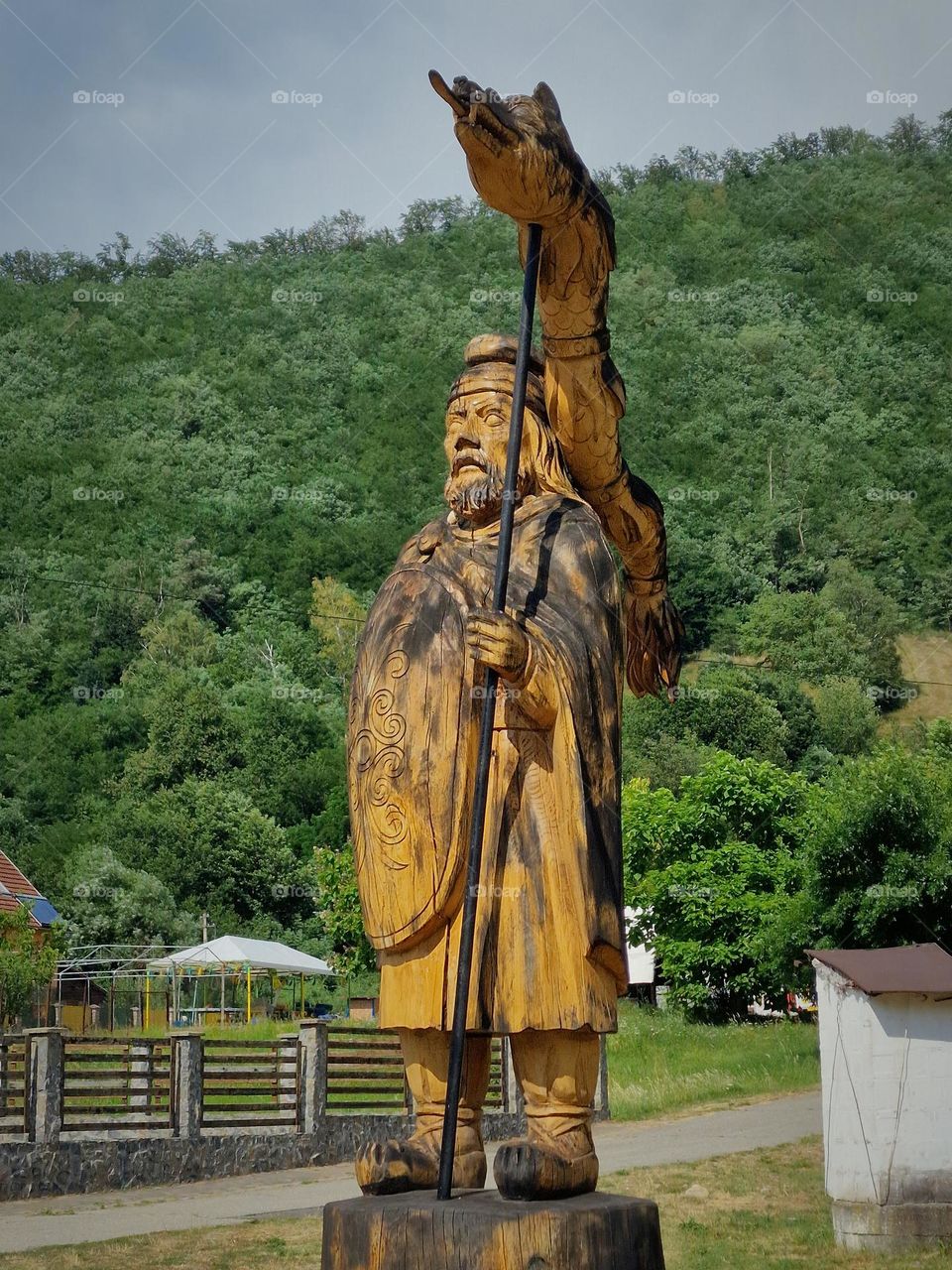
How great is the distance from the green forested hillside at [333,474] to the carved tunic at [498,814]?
1311 inches

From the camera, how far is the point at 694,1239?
1177cm

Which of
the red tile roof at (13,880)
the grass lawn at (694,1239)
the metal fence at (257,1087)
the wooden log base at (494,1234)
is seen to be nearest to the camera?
the wooden log base at (494,1234)

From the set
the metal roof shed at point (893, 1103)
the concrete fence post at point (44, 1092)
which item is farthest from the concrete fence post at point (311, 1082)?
the metal roof shed at point (893, 1103)

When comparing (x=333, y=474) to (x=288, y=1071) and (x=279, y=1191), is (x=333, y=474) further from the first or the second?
(x=279, y=1191)

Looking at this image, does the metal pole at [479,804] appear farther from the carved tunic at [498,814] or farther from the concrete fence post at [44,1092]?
the concrete fence post at [44,1092]

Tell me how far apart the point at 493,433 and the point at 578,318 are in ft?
1.44

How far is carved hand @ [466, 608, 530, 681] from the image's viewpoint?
13.8ft

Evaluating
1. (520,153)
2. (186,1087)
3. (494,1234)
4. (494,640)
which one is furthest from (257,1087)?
(520,153)

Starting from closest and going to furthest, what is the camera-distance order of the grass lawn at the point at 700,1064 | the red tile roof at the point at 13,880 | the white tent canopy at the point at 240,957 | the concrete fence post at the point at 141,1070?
the concrete fence post at the point at 141,1070 < the grass lawn at the point at 700,1064 < the white tent canopy at the point at 240,957 < the red tile roof at the point at 13,880

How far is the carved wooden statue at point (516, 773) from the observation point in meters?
4.26

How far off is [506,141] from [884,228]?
90.0 m

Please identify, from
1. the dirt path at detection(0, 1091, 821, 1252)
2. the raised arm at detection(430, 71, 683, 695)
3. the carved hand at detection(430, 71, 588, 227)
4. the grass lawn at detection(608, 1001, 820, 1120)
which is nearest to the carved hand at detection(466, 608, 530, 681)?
the raised arm at detection(430, 71, 683, 695)

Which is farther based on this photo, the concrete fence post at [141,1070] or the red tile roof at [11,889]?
the red tile roof at [11,889]

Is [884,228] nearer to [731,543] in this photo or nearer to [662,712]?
[731,543]
